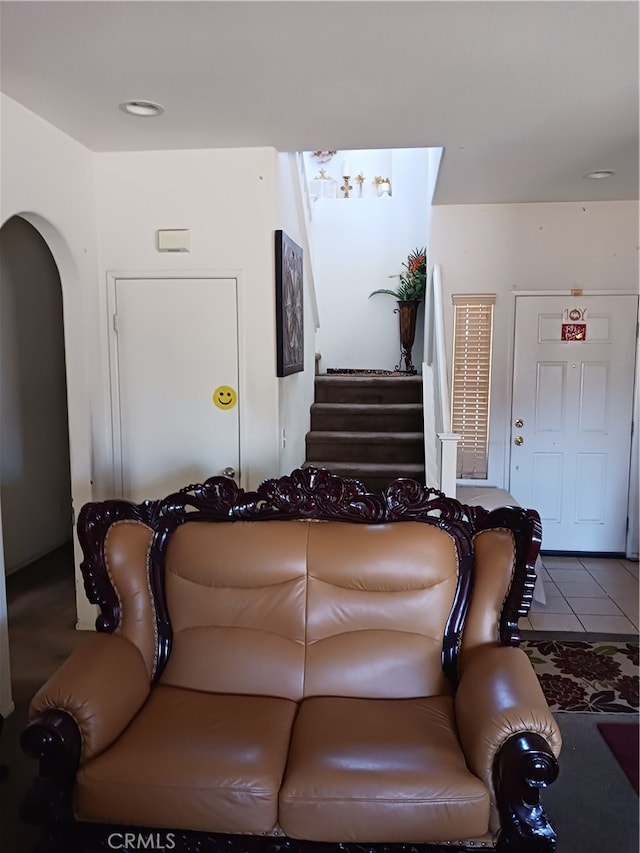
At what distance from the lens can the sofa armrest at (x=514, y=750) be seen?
64.8 inches

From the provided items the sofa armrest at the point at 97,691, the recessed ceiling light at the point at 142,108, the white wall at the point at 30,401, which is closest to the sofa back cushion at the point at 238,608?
the sofa armrest at the point at 97,691

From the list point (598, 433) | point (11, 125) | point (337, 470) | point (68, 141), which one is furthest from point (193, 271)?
point (598, 433)

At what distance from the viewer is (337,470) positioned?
173 inches

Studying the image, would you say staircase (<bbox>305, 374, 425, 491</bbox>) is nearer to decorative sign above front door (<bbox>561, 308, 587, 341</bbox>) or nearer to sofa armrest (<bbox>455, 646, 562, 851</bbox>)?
decorative sign above front door (<bbox>561, 308, 587, 341</bbox>)

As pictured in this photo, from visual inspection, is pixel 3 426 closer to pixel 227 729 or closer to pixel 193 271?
pixel 193 271

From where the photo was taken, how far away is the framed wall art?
11.2ft

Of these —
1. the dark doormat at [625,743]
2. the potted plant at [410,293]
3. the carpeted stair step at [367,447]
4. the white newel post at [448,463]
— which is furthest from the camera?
the potted plant at [410,293]

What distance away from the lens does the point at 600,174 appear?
12.7 feet

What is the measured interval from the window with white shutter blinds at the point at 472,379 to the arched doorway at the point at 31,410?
9.98 ft

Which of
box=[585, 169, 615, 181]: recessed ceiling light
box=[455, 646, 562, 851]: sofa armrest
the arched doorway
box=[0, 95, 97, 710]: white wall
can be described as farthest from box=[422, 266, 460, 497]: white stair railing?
the arched doorway

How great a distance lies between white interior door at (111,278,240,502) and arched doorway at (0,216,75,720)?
128 centimetres

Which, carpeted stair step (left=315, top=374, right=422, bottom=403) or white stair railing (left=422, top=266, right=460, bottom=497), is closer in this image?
white stair railing (left=422, top=266, right=460, bottom=497)

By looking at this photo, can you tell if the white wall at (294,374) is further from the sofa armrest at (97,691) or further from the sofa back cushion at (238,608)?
the sofa armrest at (97,691)

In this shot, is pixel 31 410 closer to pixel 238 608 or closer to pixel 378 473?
pixel 378 473
